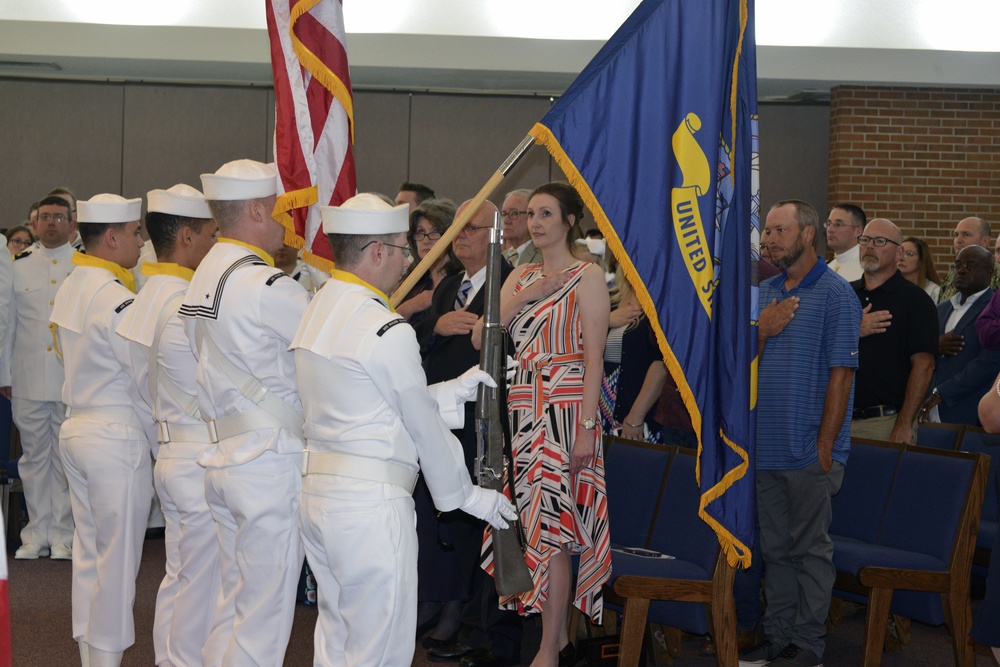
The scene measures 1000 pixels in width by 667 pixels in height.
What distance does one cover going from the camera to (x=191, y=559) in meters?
3.55

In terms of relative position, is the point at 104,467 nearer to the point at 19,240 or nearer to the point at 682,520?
the point at 682,520

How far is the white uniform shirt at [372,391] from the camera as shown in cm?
266

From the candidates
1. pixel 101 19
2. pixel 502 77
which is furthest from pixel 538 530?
pixel 101 19

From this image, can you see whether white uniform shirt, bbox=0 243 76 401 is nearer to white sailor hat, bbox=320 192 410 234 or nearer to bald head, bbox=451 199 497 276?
bald head, bbox=451 199 497 276

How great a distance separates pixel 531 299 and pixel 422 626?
155 cm

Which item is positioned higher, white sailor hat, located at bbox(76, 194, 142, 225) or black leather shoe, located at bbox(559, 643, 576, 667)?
white sailor hat, located at bbox(76, 194, 142, 225)

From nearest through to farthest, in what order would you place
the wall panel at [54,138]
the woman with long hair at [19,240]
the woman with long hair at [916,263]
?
1. the woman with long hair at [916,263]
2. the woman with long hair at [19,240]
3. the wall panel at [54,138]

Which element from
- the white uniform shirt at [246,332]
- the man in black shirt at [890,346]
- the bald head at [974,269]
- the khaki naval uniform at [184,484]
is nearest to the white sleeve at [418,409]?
the white uniform shirt at [246,332]

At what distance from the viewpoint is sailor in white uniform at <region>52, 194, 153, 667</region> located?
12.5 feet

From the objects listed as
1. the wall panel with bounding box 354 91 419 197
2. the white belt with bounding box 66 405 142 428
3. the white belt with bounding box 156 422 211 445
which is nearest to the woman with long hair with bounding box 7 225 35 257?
the wall panel with bounding box 354 91 419 197

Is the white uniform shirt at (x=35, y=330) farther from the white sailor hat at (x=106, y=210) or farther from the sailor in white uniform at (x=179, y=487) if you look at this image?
the sailor in white uniform at (x=179, y=487)

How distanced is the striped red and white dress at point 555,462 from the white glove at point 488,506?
109 centimetres

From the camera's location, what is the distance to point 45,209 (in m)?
6.73

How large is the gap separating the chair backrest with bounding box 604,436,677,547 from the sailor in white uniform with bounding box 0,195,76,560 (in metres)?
3.34
